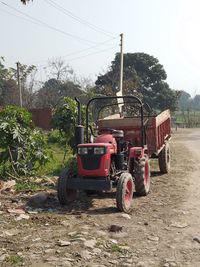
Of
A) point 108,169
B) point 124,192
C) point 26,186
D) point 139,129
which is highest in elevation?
point 139,129

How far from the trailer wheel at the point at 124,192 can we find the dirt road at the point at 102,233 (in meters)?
0.15

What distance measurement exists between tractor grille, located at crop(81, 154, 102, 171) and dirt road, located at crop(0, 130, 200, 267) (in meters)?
0.78

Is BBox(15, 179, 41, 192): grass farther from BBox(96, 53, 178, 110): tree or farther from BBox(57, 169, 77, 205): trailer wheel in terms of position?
BBox(96, 53, 178, 110): tree

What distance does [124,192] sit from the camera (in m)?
8.02

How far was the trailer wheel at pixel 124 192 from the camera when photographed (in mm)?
7914

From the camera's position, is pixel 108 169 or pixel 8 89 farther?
pixel 8 89

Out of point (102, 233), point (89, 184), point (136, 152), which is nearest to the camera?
point (102, 233)

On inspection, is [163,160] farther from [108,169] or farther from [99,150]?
[99,150]

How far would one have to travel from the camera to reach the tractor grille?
8.39 m

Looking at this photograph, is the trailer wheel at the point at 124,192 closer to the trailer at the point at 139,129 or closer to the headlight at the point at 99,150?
the headlight at the point at 99,150

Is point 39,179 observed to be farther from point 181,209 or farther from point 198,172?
point 198,172

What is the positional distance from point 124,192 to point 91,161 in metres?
0.91

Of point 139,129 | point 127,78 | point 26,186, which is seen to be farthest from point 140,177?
point 127,78

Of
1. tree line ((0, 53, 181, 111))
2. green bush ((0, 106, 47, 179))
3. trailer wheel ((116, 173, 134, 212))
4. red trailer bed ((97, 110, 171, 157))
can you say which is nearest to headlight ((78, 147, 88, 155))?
trailer wheel ((116, 173, 134, 212))
